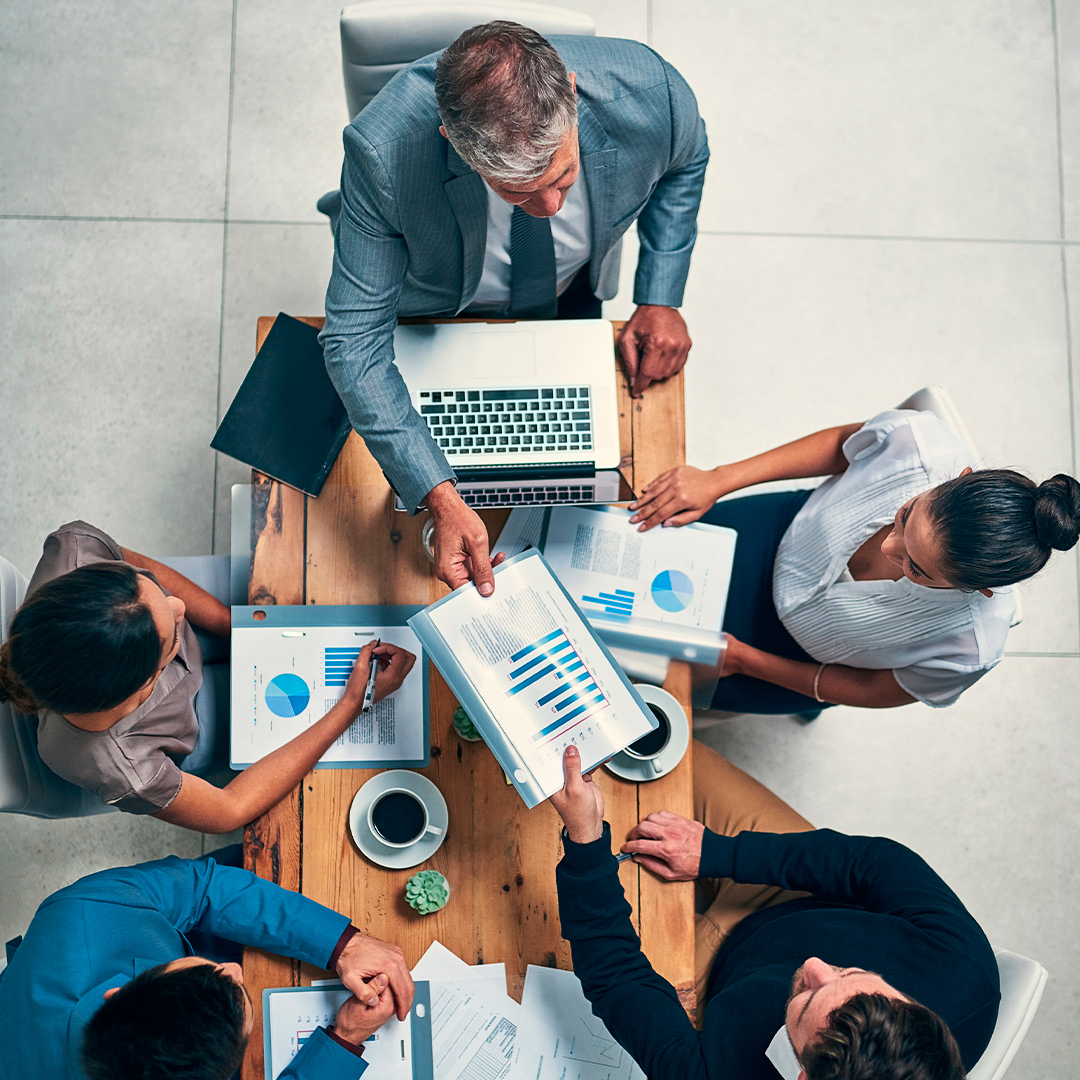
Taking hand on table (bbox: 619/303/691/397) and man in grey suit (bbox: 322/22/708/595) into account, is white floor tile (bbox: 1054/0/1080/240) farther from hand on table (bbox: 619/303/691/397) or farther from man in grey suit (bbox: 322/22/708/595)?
hand on table (bbox: 619/303/691/397)

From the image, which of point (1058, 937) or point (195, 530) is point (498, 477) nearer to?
point (195, 530)

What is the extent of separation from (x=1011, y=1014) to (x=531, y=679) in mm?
949

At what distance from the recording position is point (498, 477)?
4.93ft

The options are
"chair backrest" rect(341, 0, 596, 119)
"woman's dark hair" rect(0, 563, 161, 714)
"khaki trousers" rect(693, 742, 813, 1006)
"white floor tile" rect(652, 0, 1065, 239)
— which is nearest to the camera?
"woman's dark hair" rect(0, 563, 161, 714)

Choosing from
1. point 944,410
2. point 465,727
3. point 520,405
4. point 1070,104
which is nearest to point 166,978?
point 465,727

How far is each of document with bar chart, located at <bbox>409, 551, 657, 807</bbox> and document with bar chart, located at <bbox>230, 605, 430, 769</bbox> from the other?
215 mm

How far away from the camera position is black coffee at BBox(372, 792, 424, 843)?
1.43 m

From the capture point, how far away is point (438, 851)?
1444mm

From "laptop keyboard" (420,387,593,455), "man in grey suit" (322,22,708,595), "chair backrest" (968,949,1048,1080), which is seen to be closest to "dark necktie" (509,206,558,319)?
"man in grey suit" (322,22,708,595)

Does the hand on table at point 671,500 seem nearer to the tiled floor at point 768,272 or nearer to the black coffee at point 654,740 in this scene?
the black coffee at point 654,740

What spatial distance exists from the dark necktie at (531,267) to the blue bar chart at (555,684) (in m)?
0.65

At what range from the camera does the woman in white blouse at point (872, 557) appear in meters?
1.30

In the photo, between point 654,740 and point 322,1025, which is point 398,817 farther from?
point 654,740

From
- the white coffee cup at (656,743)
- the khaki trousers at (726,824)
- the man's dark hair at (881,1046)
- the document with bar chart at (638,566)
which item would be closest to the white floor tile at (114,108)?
the document with bar chart at (638,566)
